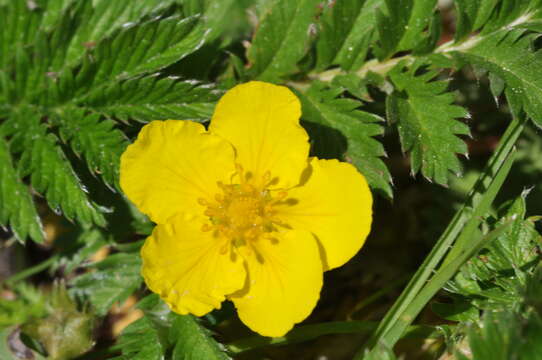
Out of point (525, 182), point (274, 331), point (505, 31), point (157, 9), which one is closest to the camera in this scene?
point (274, 331)

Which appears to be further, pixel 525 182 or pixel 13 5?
pixel 525 182

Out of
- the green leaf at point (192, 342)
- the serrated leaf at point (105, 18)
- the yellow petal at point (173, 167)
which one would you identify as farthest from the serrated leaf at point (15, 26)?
the green leaf at point (192, 342)

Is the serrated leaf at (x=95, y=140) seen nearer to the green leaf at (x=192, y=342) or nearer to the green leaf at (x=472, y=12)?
the green leaf at (x=192, y=342)

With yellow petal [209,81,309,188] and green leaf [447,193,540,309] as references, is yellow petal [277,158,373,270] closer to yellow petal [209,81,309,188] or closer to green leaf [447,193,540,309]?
yellow petal [209,81,309,188]

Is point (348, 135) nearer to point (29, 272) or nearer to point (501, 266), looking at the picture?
point (501, 266)

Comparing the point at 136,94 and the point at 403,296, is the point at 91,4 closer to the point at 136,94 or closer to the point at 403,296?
the point at 136,94

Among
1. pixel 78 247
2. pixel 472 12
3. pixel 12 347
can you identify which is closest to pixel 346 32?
pixel 472 12

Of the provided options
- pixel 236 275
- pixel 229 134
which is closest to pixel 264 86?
pixel 229 134

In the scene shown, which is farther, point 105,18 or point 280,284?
point 105,18
